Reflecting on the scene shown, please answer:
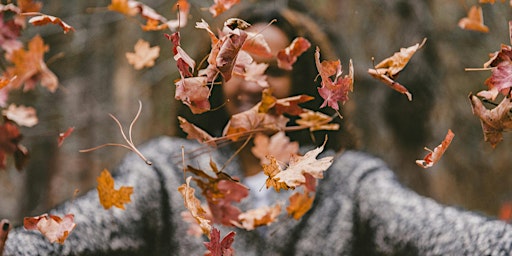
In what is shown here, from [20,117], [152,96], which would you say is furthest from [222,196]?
[152,96]

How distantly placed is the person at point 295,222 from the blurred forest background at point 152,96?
1.30m

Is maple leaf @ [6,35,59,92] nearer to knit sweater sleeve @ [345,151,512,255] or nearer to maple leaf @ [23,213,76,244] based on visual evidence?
maple leaf @ [23,213,76,244]

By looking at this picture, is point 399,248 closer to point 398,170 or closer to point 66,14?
point 398,170

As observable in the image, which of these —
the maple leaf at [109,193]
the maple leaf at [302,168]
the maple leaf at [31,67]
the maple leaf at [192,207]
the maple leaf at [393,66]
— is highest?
the maple leaf at [393,66]

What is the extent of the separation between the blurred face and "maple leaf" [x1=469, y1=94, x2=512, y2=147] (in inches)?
22.9

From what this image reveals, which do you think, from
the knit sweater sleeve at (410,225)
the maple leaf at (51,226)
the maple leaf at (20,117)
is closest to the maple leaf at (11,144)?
the maple leaf at (20,117)

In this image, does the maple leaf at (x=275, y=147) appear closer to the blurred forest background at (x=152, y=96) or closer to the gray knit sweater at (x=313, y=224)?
the gray knit sweater at (x=313, y=224)

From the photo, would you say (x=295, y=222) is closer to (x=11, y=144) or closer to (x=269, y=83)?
(x=269, y=83)

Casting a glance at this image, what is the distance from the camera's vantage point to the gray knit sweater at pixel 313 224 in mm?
863

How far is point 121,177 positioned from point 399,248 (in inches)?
18.1

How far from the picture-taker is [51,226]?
0.80 metres

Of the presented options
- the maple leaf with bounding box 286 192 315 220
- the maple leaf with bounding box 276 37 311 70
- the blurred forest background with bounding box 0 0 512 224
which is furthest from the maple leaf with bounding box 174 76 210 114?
the blurred forest background with bounding box 0 0 512 224

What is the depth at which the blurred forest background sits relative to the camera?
304cm

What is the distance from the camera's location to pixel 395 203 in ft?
3.49
